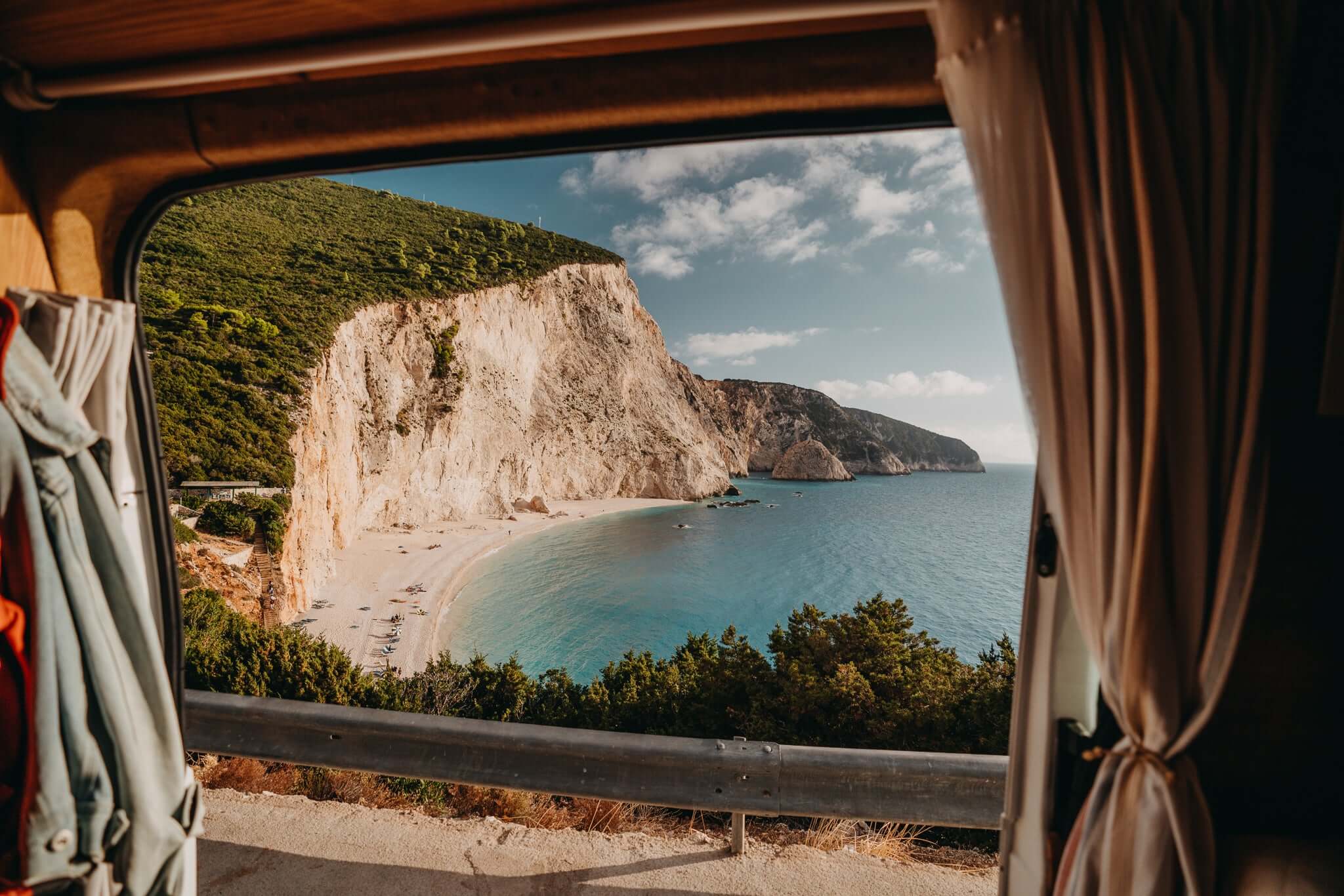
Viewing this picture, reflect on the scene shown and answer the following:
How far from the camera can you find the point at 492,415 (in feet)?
87.1

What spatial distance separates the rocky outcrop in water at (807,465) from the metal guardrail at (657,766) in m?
57.9

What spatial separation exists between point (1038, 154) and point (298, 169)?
1.69 meters

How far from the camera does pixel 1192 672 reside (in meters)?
0.93

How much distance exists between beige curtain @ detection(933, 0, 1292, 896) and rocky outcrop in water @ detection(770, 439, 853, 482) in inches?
2310

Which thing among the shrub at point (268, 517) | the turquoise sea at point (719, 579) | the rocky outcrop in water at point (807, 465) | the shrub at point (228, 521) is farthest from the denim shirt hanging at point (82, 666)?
the rocky outcrop in water at point (807, 465)

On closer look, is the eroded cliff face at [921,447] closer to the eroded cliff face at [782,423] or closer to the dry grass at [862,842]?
the eroded cliff face at [782,423]

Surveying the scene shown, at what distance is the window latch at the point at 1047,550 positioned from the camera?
108 centimetres

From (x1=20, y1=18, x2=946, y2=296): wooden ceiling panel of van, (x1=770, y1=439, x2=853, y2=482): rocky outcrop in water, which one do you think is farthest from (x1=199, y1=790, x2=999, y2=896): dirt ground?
(x1=770, y1=439, x2=853, y2=482): rocky outcrop in water

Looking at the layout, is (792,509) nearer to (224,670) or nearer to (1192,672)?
(224,670)

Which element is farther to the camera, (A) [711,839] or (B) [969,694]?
(B) [969,694]

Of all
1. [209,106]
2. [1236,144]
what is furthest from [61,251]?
[1236,144]

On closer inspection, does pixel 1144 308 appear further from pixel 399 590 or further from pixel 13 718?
pixel 399 590

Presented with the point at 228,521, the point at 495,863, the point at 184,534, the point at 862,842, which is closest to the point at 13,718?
the point at 495,863

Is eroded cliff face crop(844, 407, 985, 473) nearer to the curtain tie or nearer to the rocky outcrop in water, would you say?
the rocky outcrop in water
